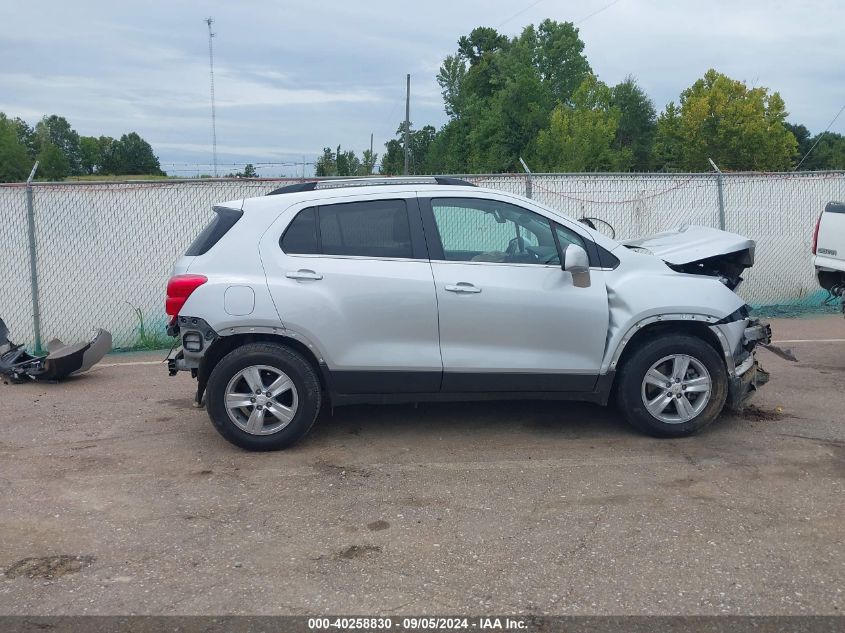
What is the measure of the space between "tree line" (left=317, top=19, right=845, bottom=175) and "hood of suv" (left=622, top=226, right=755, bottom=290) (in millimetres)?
32678

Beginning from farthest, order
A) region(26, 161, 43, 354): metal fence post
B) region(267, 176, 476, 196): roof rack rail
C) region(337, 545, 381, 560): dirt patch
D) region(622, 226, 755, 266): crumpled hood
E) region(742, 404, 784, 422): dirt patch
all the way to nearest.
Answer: region(26, 161, 43, 354): metal fence post, region(742, 404, 784, 422): dirt patch, region(622, 226, 755, 266): crumpled hood, region(267, 176, 476, 196): roof rack rail, region(337, 545, 381, 560): dirt patch

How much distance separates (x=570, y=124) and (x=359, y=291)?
145ft

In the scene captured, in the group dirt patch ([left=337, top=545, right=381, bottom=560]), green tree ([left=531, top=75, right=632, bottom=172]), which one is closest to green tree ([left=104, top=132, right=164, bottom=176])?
green tree ([left=531, top=75, right=632, bottom=172])

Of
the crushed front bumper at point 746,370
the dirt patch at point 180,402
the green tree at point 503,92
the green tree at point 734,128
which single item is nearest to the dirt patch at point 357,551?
the crushed front bumper at point 746,370

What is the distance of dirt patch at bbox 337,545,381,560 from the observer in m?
4.31

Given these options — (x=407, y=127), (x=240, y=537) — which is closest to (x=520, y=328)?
(x=240, y=537)

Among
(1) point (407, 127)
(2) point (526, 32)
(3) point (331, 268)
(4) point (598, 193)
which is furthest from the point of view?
(2) point (526, 32)

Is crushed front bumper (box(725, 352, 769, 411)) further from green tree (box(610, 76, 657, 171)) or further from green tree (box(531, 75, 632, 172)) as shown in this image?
green tree (box(610, 76, 657, 171))

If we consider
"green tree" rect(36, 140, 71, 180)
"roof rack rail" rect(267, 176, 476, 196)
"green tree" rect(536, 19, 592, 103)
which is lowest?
"roof rack rail" rect(267, 176, 476, 196)

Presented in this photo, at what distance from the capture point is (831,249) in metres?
8.49

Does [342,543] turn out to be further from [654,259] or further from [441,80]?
[441,80]

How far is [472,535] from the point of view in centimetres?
453

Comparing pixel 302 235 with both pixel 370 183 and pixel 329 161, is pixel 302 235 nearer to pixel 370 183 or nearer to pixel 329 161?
pixel 370 183

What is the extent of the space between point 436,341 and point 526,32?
6253cm
